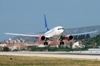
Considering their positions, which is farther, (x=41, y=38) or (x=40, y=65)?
(x=41, y=38)

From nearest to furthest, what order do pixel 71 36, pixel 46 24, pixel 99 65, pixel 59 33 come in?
pixel 99 65
pixel 59 33
pixel 71 36
pixel 46 24

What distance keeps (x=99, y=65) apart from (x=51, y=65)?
6223 millimetres

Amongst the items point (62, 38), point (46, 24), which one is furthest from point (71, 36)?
point (46, 24)

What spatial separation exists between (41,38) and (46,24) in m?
28.7

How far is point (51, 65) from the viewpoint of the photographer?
5834cm

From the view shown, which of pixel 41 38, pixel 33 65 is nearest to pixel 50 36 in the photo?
pixel 41 38

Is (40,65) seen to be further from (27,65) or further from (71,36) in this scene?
(71,36)

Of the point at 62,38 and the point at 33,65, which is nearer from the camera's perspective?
the point at 33,65

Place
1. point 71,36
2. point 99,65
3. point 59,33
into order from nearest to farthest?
point 99,65
point 59,33
point 71,36

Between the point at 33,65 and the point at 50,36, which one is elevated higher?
the point at 50,36

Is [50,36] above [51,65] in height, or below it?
above

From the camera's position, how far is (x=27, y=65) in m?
59.3

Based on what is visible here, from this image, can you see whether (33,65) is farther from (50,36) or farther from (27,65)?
(50,36)

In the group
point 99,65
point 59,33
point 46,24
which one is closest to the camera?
point 99,65
